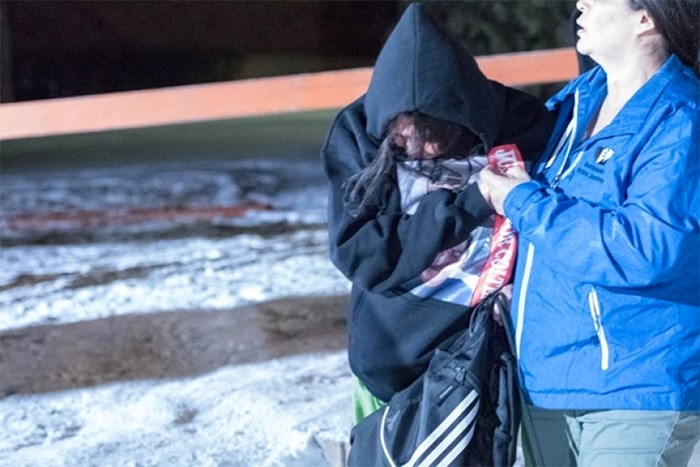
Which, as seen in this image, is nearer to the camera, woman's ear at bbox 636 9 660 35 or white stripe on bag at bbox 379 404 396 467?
woman's ear at bbox 636 9 660 35

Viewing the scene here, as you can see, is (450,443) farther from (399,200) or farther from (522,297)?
(399,200)

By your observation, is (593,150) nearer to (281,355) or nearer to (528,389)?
(528,389)

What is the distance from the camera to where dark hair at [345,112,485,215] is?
1.47 m

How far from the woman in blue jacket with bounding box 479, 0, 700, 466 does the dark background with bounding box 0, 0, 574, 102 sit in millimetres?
8811

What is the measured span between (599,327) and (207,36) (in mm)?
14462

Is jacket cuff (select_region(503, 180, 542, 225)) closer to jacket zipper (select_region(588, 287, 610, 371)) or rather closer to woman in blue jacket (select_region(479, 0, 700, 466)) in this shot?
woman in blue jacket (select_region(479, 0, 700, 466))

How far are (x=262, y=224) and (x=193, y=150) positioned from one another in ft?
14.3

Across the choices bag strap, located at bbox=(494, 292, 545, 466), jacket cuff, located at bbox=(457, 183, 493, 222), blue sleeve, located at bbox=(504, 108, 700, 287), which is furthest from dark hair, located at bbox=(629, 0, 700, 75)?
Result: bag strap, located at bbox=(494, 292, 545, 466)

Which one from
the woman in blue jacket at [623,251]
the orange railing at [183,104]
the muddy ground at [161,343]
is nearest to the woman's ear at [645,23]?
the woman in blue jacket at [623,251]

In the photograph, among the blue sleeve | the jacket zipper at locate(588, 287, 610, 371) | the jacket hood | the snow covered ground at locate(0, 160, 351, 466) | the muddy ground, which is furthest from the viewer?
Result: the muddy ground

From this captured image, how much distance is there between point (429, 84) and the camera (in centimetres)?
145

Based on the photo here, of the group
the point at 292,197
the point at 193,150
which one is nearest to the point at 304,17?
the point at 193,150

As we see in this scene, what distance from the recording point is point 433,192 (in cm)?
148

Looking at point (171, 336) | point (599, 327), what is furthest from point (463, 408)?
Result: point (171, 336)
